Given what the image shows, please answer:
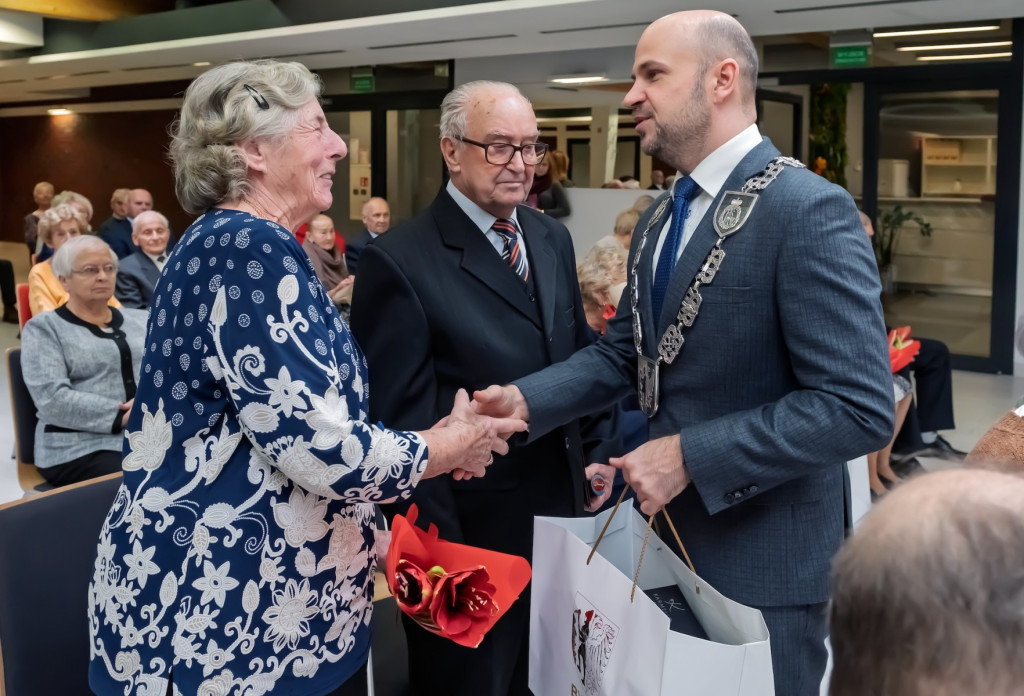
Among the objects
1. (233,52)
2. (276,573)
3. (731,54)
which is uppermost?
(233,52)

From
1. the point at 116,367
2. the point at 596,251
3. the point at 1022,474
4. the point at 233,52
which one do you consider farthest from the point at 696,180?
the point at 233,52

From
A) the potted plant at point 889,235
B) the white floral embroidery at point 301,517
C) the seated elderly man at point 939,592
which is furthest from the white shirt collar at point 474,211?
the potted plant at point 889,235

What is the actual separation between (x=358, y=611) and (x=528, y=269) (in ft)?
3.44

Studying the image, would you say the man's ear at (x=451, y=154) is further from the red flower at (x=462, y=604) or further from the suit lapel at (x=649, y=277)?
the red flower at (x=462, y=604)

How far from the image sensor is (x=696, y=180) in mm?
1746

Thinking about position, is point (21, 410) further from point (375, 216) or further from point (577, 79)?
point (577, 79)

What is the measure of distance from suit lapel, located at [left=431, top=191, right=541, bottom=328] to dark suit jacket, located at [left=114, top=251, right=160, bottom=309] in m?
4.86

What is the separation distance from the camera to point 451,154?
Answer: 2.47 meters

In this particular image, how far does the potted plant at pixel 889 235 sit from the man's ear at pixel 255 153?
333 inches

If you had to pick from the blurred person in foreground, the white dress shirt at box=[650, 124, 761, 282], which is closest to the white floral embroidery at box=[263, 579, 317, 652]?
the blurred person in foreground

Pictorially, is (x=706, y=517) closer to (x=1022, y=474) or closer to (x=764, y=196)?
(x=764, y=196)

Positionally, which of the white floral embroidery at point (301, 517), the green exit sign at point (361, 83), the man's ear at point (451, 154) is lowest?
the white floral embroidery at point (301, 517)

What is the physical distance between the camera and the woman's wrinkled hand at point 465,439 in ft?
5.40

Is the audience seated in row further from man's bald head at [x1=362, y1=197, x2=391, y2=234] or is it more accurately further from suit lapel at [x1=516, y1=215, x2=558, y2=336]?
suit lapel at [x1=516, y1=215, x2=558, y2=336]
